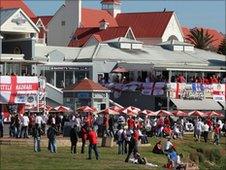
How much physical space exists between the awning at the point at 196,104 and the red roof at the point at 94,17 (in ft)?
153

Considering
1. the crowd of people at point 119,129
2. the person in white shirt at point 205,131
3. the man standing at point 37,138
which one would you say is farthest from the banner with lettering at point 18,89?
the person in white shirt at point 205,131

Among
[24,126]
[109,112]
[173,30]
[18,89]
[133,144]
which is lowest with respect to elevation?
[133,144]

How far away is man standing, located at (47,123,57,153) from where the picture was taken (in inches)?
1647

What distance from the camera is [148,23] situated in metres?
118

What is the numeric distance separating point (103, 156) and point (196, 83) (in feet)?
98.0

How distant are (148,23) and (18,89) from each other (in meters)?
64.0

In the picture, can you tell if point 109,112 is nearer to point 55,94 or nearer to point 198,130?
point 198,130

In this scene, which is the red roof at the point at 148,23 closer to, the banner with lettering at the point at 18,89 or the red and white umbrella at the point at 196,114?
the red and white umbrella at the point at 196,114

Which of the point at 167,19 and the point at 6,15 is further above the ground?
the point at 167,19

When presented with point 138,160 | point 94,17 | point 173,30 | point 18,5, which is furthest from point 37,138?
point 94,17

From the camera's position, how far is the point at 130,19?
12288 cm

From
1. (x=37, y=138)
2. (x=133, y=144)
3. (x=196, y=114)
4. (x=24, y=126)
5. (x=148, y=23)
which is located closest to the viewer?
(x=133, y=144)

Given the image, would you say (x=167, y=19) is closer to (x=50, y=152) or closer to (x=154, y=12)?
(x=154, y=12)

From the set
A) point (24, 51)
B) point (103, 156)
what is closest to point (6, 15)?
point (24, 51)
